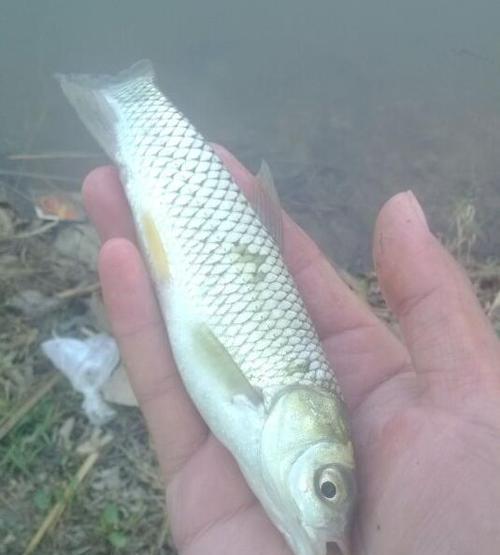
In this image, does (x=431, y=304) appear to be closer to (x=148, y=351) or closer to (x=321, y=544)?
(x=321, y=544)

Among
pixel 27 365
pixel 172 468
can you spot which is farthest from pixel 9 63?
pixel 172 468

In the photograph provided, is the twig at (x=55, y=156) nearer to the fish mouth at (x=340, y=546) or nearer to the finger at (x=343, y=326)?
the finger at (x=343, y=326)

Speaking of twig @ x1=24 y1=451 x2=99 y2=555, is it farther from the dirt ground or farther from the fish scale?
the fish scale

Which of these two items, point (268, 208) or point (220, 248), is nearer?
point (220, 248)

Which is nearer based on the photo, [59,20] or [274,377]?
[274,377]

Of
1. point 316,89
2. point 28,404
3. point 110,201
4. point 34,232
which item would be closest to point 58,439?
point 28,404

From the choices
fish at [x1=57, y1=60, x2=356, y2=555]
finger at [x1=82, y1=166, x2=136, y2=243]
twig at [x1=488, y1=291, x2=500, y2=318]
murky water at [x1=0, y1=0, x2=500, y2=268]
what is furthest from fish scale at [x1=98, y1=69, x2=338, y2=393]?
murky water at [x1=0, y1=0, x2=500, y2=268]

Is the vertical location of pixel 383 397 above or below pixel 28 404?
above

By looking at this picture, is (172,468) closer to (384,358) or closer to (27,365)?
(384,358)
